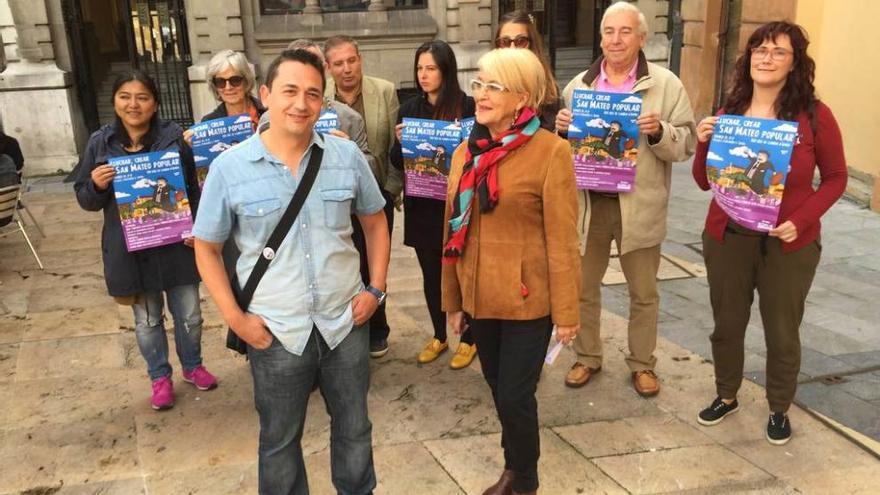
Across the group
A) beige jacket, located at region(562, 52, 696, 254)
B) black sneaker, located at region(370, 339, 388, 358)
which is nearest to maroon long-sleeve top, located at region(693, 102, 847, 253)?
beige jacket, located at region(562, 52, 696, 254)

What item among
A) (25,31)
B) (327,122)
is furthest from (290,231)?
(25,31)

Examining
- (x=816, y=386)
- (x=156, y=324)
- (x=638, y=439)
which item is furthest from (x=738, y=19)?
(x=156, y=324)

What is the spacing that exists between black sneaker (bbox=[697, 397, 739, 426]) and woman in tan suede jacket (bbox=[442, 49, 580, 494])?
1235 millimetres

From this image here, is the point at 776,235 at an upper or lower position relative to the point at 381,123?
lower

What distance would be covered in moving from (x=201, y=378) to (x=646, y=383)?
2588 mm

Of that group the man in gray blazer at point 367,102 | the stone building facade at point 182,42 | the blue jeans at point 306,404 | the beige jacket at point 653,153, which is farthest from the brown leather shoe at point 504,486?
the stone building facade at point 182,42

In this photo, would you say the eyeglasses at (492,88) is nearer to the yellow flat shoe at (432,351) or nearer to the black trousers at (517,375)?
the black trousers at (517,375)

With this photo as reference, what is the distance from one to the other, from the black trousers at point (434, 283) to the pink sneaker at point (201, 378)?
139 cm

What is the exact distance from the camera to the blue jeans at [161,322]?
4062 mm

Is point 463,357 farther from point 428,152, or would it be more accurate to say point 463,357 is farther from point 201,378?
point 201,378

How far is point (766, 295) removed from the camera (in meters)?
3.47

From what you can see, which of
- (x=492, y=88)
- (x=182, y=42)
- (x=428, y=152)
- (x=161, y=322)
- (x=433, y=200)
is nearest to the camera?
(x=492, y=88)

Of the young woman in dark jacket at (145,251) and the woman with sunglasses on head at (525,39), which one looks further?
the woman with sunglasses on head at (525,39)

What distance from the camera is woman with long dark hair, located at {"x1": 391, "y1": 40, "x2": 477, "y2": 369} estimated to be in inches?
156
